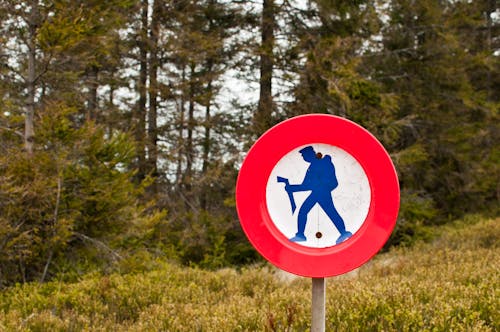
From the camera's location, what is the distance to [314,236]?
8.01ft

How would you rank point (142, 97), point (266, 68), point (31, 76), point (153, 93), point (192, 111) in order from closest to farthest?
point (31, 76) < point (266, 68) < point (153, 93) < point (142, 97) < point (192, 111)

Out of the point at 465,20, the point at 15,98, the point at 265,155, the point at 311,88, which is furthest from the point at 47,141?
the point at 465,20

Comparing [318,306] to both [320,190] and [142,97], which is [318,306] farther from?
[142,97]

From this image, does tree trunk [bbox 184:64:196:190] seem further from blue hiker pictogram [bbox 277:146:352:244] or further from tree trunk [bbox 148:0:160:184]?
blue hiker pictogram [bbox 277:146:352:244]

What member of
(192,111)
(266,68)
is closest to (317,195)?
(266,68)

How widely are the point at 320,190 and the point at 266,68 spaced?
12.2m

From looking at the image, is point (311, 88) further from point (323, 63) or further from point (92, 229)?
point (92, 229)

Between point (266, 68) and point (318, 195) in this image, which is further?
point (266, 68)

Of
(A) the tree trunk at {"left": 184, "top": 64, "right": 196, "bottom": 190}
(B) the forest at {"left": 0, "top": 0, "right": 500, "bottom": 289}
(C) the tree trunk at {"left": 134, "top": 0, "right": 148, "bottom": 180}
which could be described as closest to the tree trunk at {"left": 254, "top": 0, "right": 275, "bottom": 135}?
(B) the forest at {"left": 0, "top": 0, "right": 500, "bottom": 289}

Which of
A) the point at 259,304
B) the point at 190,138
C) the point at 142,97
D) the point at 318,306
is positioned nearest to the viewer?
the point at 318,306

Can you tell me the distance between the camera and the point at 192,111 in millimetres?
16484

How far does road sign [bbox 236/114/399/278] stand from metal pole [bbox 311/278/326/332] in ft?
0.71

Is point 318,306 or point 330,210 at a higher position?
point 330,210

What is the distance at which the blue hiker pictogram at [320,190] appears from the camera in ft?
7.92
